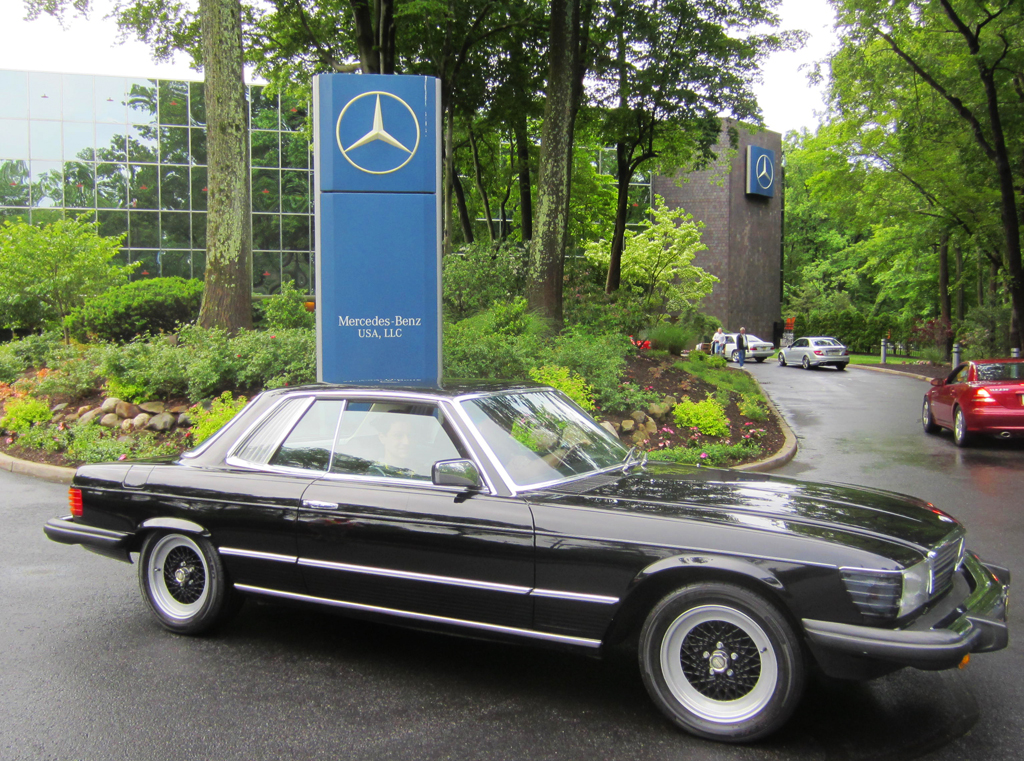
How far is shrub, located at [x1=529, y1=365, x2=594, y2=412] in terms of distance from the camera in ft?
37.0

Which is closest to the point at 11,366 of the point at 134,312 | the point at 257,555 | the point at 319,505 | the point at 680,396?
the point at 134,312

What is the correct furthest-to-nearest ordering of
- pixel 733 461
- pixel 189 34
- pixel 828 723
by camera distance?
pixel 189 34 → pixel 733 461 → pixel 828 723

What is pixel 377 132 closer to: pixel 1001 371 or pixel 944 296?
pixel 1001 371

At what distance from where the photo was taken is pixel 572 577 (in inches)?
143

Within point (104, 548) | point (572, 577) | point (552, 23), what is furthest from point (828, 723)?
point (552, 23)

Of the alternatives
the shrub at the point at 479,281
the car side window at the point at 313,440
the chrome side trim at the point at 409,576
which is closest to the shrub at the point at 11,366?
the shrub at the point at 479,281

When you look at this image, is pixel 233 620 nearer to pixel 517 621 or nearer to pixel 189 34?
pixel 517 621

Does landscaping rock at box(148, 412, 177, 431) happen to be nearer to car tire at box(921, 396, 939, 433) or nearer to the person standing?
car tire at box(921, 396, 939, 433)

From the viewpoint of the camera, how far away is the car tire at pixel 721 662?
3.28m

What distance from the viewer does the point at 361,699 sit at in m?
3.83

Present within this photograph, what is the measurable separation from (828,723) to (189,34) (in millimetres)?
20885

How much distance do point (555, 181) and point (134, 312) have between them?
8.89m

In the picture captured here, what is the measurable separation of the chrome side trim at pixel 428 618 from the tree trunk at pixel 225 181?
9606 mm

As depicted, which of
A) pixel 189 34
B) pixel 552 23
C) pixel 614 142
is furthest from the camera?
pixel 614 142
